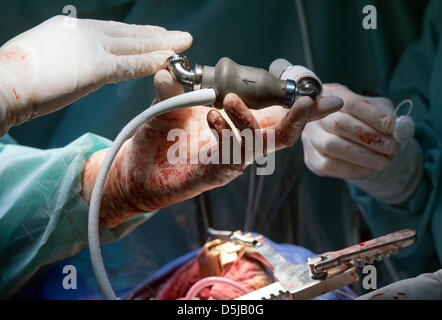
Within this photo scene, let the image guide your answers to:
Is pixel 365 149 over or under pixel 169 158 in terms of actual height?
under

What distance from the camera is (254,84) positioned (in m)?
0.59

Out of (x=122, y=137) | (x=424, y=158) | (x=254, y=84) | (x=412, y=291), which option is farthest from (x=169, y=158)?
(x=424, y=158)

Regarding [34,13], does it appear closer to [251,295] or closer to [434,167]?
[251,295]

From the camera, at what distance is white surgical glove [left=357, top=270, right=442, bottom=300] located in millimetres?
556

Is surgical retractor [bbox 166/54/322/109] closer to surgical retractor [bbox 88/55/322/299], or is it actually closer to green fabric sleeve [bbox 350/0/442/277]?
surgical retractor [bbox 88/55/322/299]

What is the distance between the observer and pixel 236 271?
3.26 ft

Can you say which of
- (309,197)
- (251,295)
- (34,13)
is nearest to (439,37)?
(309,197)

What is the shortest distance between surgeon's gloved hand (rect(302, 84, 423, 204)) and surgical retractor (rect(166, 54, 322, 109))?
1.23 ft

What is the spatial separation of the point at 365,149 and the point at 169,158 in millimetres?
529

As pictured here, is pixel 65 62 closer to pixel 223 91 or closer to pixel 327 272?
pixel 223 91

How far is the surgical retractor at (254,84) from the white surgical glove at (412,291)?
1.02ft

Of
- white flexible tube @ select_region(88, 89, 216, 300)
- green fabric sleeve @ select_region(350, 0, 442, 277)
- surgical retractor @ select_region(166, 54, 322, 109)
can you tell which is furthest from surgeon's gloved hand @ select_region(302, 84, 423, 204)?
white flexible tube @ select_region(88, 89, 216, 300)

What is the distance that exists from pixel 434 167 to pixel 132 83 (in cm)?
86

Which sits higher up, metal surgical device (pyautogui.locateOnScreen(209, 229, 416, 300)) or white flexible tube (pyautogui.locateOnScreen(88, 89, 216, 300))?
white flexible tube (pyautogui.locateOnScreen(88, 89, 216, 300))
